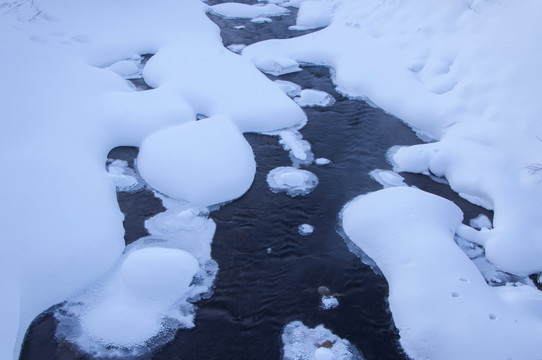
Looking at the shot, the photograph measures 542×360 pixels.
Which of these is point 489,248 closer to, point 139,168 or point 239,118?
point 239,118

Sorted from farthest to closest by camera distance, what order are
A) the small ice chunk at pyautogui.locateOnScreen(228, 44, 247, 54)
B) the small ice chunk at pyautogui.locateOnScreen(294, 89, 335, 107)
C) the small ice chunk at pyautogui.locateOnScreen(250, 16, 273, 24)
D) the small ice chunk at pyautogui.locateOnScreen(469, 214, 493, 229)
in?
the small ice chunk at pyautogui.locateOnScreen(250, 16, 273, 24) → the small ice chunk at pyautogui.locateOnScreen(228, 44, 247, 54) → the small ice chunk at pyautogui.locateOnScreen(294, 89, 335, 107) → the small ice chunk at pyautogui.locateOnScreen(469, 214, 493, 229)

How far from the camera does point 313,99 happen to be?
21.5ft

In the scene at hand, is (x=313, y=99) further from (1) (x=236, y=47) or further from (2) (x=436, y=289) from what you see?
(2) (x=436, y=289)

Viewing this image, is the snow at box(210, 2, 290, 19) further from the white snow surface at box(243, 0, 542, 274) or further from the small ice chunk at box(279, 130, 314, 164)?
the small ice chunk at box(279, 130, 314, 164)

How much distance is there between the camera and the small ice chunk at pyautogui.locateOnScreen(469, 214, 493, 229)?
4.49m

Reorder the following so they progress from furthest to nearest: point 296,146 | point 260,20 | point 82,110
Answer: point 260,20, point 296,146, point 82,110

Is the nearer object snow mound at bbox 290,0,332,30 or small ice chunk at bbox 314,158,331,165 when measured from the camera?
small ice chunk at bbox 314,158,331,165

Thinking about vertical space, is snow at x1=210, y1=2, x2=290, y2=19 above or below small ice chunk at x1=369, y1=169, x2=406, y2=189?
above

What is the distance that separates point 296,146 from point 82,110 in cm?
284

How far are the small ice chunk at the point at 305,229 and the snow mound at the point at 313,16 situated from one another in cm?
601

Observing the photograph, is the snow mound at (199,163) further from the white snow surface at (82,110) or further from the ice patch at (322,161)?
the ice patch at (322,161)

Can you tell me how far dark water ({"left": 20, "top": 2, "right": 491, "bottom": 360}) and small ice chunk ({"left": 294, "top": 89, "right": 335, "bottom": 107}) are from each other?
0.84m

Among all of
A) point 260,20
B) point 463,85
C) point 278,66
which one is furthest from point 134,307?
point 260,20

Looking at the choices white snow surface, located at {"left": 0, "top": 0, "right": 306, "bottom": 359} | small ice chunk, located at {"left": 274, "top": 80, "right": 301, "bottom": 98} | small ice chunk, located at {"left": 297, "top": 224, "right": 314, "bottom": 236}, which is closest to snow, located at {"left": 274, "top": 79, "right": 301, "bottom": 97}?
small ice chunk, located at {"left": 274, "top": 80, "right": 301, "bottom": 98}
